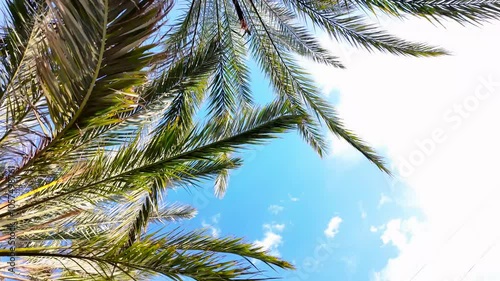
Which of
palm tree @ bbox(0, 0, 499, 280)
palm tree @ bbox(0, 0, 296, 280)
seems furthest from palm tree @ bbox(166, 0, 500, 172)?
palm tree @ bbox(0, 0, 296, 280)

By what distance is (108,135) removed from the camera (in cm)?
398

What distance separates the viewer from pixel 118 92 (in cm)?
264

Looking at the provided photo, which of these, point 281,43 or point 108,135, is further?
point 281,43

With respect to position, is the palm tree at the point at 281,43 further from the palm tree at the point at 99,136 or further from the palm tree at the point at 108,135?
the palm tree at the point at 99,136

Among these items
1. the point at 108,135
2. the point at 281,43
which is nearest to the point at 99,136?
the point at 108,135

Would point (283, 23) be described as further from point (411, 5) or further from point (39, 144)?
point (39, 144)

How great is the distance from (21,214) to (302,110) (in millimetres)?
4144

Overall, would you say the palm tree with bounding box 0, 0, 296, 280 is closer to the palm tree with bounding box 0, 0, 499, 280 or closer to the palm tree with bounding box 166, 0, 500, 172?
the palm tree with bounding box 0, 0, 499, 280

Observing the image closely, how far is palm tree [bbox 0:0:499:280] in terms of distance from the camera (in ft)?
8.03

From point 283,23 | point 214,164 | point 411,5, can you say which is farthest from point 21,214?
point 283,23

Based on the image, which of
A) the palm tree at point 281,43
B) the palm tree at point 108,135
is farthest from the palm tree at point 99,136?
the palm tree at point 281,43

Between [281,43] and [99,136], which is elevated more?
[281,43]

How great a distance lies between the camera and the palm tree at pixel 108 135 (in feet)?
8.03

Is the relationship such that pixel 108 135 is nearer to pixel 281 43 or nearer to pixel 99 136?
pixel 99 136
